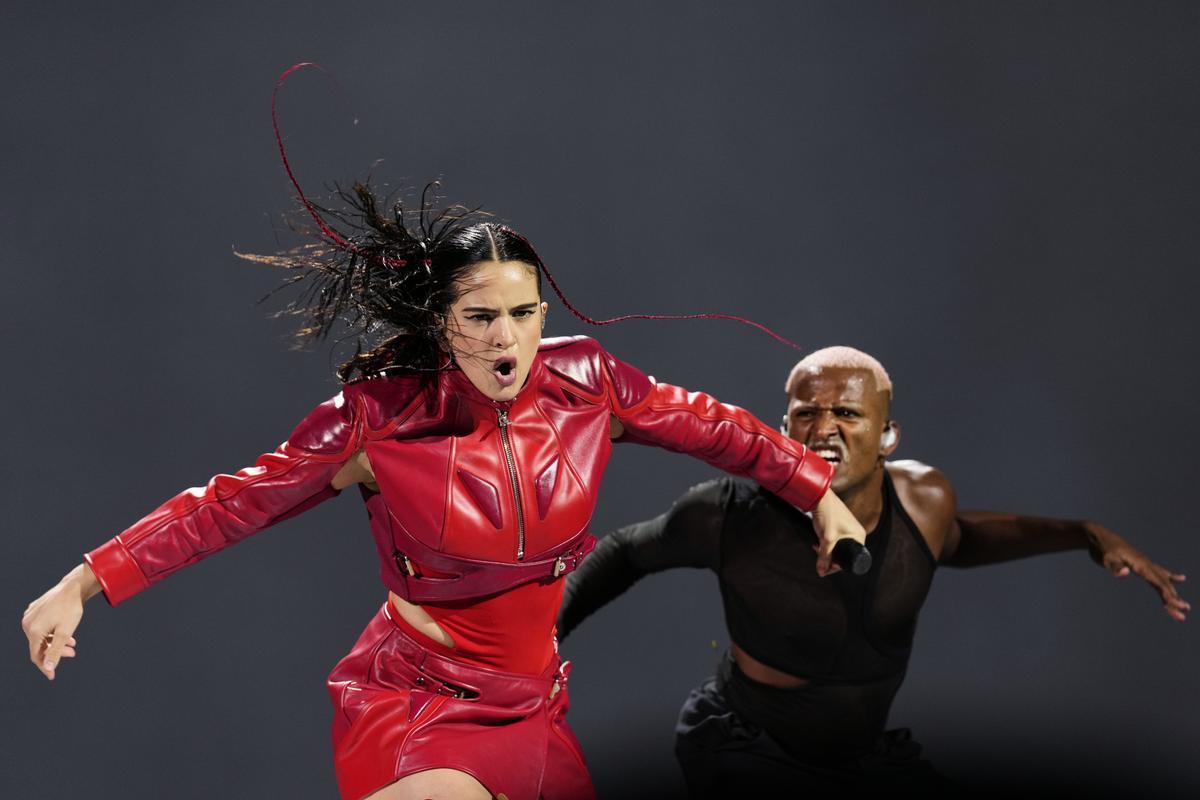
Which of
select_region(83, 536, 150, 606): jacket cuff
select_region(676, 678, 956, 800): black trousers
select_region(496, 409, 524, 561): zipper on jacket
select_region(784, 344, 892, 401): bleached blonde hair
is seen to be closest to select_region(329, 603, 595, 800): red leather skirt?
select_region(496, 409, 524, 561): zipper on jacket

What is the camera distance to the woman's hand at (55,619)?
1.52 m

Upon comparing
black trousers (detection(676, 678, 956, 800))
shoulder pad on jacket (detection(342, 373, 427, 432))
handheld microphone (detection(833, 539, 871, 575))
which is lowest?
black trousers (detection(676, 678, 956, 800))

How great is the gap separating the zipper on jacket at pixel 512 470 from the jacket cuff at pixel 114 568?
1.33ft

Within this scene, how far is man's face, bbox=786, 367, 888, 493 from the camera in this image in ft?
6.39

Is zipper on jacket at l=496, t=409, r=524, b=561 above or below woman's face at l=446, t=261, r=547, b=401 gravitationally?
below

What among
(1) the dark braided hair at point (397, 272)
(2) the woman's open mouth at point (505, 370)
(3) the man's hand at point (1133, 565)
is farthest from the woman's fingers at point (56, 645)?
(3) the man's hand at point (1133, 565)

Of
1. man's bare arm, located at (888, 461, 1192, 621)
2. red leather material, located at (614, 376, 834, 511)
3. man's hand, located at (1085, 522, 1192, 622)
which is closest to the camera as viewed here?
red leather material, located at (614, 376, 834, 511)

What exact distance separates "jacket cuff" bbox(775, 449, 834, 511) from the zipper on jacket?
0.37 meters

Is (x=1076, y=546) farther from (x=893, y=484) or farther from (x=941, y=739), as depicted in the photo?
(x=941, y=739)

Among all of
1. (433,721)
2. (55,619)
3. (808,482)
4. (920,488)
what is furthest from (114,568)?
(920,488)

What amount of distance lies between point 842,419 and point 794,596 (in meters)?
0.25

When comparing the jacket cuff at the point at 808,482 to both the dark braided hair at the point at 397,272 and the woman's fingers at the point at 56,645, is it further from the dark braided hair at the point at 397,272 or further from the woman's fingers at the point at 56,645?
the woman's fingers at the point at 56,645

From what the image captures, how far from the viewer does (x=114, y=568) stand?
1527 mm

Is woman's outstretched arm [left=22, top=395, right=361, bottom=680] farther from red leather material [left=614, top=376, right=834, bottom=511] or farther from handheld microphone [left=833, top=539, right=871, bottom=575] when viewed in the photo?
handheld microphone [left=833, top=539, right=871, bottom=575]
